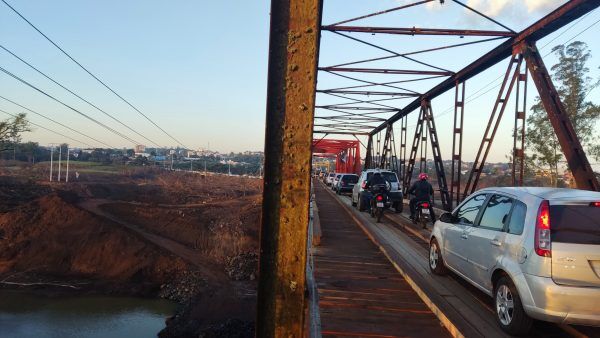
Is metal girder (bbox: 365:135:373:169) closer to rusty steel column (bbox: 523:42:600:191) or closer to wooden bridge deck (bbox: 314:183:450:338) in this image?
wooden bridge deck (bbox: 314:183:450:338)

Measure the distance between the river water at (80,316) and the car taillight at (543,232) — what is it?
15575 millimetres

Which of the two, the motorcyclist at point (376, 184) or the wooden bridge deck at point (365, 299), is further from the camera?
the motorcyclist at point (376, 184)

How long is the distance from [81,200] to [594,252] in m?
37.9

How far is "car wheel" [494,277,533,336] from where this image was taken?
16.6 feet

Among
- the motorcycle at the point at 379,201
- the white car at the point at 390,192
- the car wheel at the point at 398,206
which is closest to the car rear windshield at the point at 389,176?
the white car at the point at 390,192

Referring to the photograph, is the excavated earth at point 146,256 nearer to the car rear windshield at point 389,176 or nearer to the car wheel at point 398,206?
the car wheel at point 398,206

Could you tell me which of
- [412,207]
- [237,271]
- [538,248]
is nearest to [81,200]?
[237,271]

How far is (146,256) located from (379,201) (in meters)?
13.8

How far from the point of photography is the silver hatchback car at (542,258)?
15.5 ft

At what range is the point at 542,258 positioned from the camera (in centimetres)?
486

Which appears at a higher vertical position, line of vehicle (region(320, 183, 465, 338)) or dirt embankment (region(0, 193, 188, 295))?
line of vehicle (region(320, 183, 465, 338))

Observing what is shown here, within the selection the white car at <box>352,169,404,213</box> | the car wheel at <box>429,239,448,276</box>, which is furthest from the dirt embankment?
the car wheel at <box>429,239,448,276</box>

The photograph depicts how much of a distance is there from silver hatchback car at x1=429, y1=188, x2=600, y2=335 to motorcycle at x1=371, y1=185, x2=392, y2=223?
9909 mm

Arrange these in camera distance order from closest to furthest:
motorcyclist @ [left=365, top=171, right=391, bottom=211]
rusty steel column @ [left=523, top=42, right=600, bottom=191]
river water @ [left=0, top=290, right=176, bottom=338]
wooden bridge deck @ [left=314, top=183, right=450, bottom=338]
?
wooden bridge deck @ [left=314, top=183, right=450, bottom=338]
rusty steel column @ [left=523, top=42, right=600, bottom=191]
motorcyclist @ [left=365, top=171, right=391, bottom=211]
river water @ [left=0, top=290, right=176, bottom=338]
